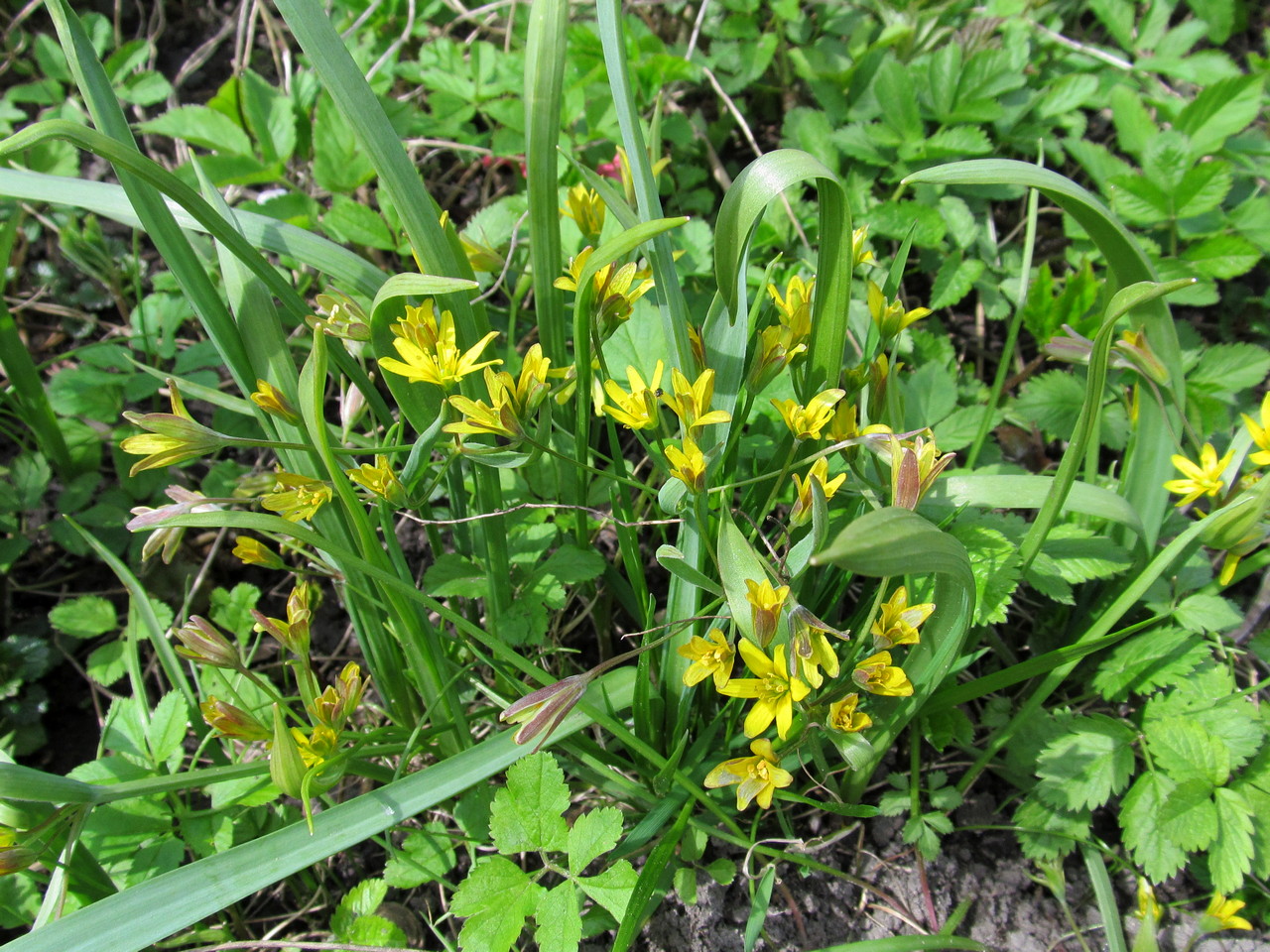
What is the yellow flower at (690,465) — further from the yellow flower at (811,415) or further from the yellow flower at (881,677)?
the yellow flower at (881,677)

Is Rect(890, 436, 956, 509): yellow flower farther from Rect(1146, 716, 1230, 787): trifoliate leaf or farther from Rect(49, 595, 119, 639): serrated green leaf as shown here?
Rect(49, 595, 119, 639): serrated green leaf

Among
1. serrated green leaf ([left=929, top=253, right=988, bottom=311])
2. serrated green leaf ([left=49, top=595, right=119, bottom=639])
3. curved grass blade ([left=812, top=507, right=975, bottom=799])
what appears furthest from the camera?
serrated green leaf ([left=929, top=253, right=988, bottom=311])

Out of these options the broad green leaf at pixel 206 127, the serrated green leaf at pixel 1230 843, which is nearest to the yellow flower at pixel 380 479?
the broad green leaf at pixel 206 127

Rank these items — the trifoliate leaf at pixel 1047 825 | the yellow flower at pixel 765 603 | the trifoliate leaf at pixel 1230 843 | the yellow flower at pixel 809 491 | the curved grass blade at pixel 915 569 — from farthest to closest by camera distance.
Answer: the trifoliate leaf at pixel 1047 825 < the trifoliate leaf at pixel 1230 843 < the yellow flower at pixel 809 491 < the yellow flower at pixel 765 603 < the curved grass blade at pixel 915 569

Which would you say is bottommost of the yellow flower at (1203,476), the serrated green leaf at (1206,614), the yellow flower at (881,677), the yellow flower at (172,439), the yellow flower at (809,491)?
the serrated green leaf at (1206,614)

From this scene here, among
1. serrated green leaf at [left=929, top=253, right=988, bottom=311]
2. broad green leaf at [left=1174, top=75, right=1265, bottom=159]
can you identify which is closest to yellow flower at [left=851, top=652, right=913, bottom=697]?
serrated green leaf at [left=929, top=253, right=988, bottom=311]

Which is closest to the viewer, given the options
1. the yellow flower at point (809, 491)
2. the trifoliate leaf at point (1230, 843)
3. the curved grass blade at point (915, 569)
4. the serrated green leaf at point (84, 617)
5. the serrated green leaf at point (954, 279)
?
the curved grass blade at point (915, 569)
